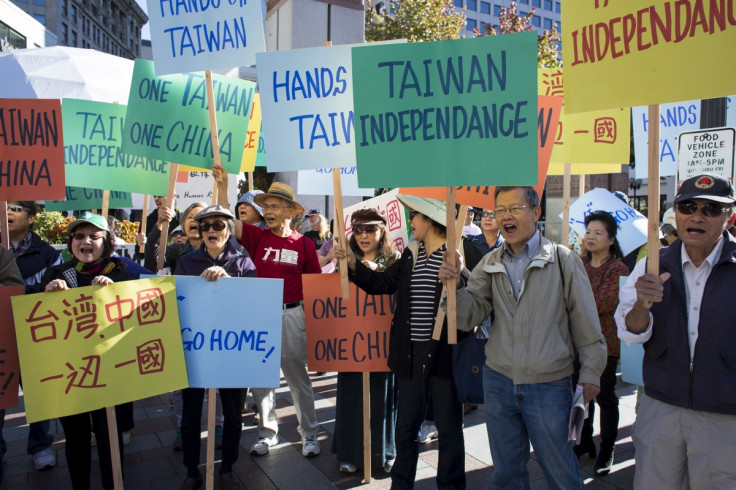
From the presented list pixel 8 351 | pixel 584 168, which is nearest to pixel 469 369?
pixel 8 351

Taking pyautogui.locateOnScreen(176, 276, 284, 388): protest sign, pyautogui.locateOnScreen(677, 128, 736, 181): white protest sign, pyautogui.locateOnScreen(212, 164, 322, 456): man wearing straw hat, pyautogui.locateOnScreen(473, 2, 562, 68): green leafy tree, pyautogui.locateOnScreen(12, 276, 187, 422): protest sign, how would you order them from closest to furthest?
pyautogui.locateOnScreen(12, 276, 187, 422): protest sign → pyautogui.locateOnScreen(176, 276, 284, 388): protest sign → pyautogui.locateOnScreen(212, 164, 322, 456): man wearing straw hat → pyautogui.locateOnScreen(677, 128, 736, 181): white protest sign → pyautogui.locateOnScreen(473, 2, 562, 68): green leafy tree

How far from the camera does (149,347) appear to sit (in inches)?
126

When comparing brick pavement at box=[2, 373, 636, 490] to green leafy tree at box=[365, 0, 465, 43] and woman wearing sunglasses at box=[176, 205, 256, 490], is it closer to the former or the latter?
woman wearing sunglasses at box=[176, 205, 256, 490]

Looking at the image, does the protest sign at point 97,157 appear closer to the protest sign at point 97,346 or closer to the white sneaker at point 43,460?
the protest sign at point 97,346

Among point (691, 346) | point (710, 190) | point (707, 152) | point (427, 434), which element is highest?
point (707, 152)

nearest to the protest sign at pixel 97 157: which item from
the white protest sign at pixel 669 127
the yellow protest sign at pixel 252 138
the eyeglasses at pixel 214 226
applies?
the yellow protest sign at pixel 252 138

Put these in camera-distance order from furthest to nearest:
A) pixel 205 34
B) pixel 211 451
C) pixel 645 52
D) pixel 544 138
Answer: pixel 205 34 < pixel 544 138 < pixel 211 451 < pixel 645 52

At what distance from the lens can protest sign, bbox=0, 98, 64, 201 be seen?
3.81 m

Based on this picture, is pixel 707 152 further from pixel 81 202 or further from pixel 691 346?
pixel 81 202

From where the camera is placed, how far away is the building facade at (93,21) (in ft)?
215

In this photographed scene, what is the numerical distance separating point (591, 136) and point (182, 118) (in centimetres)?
363

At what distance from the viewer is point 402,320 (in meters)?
3.45

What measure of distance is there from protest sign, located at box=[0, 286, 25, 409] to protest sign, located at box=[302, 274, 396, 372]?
180 centimetres

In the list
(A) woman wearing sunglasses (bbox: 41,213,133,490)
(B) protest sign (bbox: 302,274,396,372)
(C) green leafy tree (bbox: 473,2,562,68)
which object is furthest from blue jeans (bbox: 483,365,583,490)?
(C) green leafy tree (bbox: 473,2,562,68)
